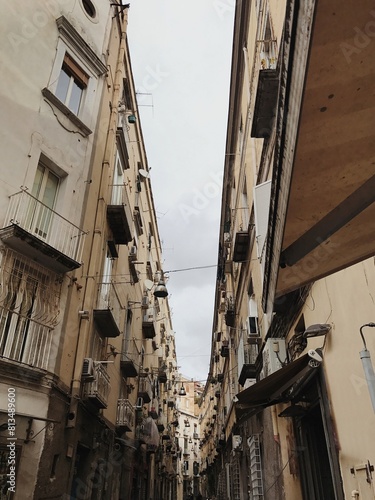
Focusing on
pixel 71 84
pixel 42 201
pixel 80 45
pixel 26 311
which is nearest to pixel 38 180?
pixel 42 201

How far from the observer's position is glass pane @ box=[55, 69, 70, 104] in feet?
36.4

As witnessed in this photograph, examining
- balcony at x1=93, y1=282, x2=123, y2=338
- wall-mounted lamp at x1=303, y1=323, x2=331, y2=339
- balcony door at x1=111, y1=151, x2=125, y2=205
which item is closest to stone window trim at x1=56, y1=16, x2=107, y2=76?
balcony door at x1=111, y1=151, x2=125, y2=205

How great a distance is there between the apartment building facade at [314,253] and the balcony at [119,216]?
3.73 metres

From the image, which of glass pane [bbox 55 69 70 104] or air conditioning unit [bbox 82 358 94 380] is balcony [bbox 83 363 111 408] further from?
glass pane [bbox 55 69 70 104]

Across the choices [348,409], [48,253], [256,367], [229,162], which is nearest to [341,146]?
[348,409]

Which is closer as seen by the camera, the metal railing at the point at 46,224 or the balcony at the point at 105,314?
the metal railing at the point at 46,224

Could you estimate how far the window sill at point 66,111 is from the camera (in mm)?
10156

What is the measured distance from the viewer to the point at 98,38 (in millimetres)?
13227

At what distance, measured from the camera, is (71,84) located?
1164 centimetres

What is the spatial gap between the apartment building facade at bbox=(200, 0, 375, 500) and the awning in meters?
0.02

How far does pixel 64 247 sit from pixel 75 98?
4.96 metres

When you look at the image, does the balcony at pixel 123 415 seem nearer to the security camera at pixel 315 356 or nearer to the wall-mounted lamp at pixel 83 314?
the wall-mounted lamp at pixel 83 314

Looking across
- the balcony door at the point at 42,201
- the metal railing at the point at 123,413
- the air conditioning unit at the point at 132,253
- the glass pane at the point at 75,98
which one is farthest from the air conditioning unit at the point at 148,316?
the glass pane at the point at 75,98

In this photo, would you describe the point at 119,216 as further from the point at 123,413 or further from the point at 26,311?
the point at 123,413
